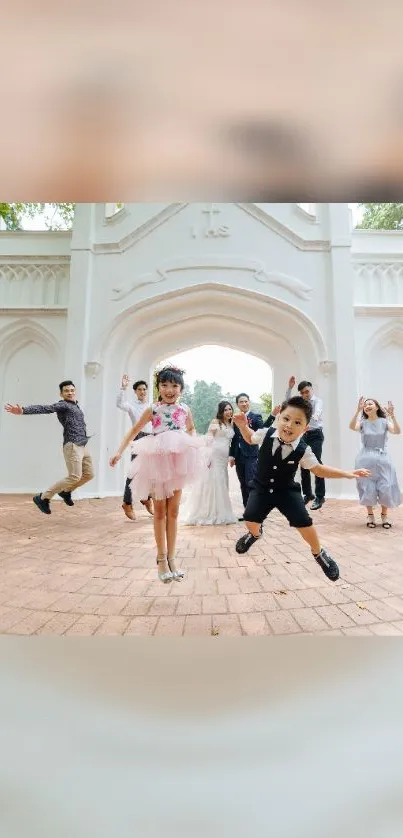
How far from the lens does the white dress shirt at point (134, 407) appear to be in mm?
1062

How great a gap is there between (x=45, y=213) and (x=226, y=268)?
0.97m

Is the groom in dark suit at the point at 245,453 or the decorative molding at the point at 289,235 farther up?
the decorative molding at the point at 289,235

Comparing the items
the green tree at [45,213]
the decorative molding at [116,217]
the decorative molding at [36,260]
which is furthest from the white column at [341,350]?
the decorative molding at [36,260]

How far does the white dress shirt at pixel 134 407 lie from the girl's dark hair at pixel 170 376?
0.29ft

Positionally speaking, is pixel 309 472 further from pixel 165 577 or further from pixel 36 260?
pixel 36 260

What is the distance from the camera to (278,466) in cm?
94

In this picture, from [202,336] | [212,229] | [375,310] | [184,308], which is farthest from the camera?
[375,310]

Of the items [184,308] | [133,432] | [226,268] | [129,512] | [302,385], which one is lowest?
[129,512]

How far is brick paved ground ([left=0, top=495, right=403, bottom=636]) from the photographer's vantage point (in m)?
0.85

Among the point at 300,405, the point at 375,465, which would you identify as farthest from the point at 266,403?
the point at 375,465

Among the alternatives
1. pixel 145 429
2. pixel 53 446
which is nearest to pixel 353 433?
pixel 145 429

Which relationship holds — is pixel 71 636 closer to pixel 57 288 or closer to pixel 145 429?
pixel 145 429

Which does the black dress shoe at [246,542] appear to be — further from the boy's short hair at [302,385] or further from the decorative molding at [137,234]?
the decorative molding at [137,234]
